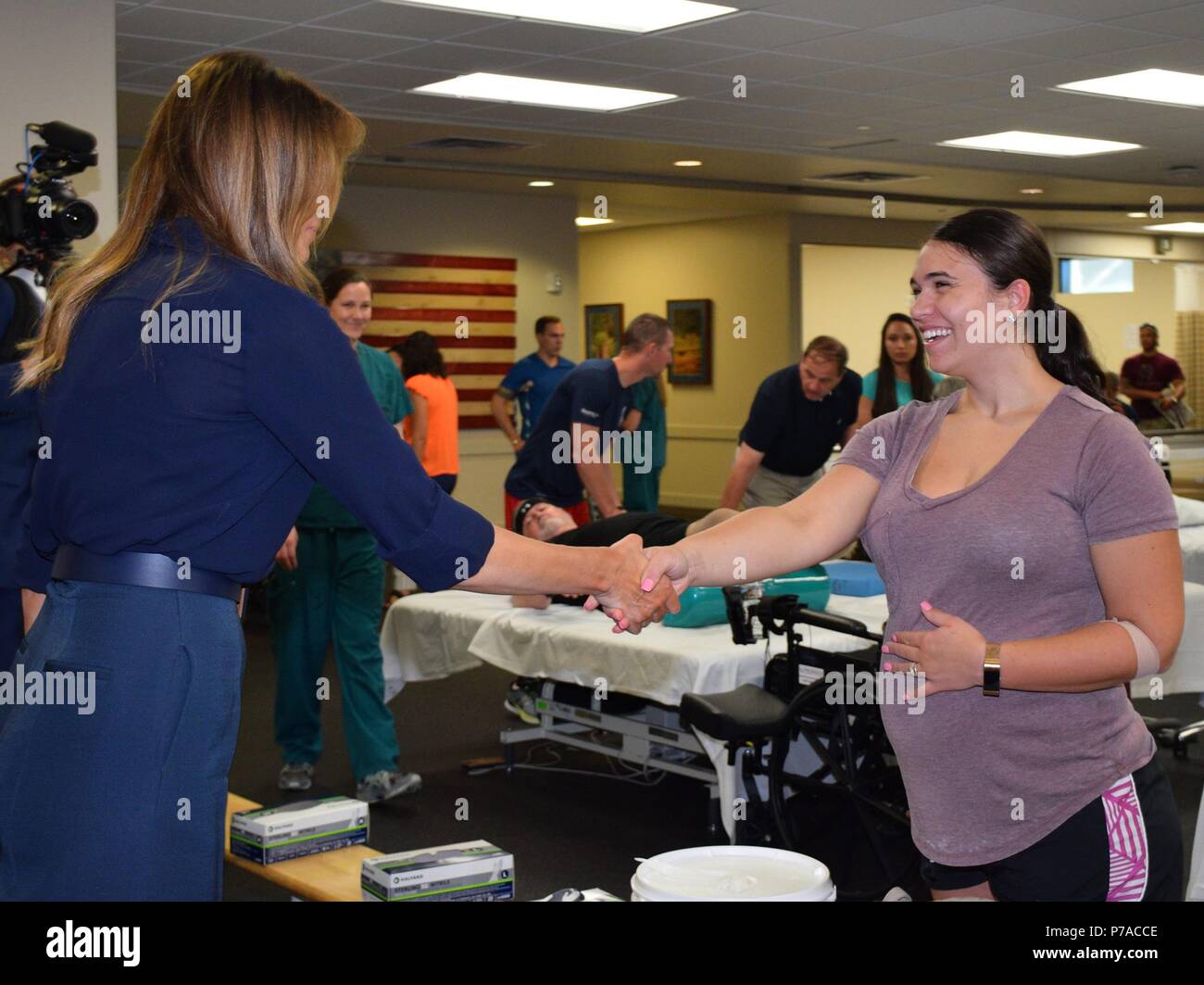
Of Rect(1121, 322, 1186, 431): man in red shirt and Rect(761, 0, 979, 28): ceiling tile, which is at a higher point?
Rect(761, 0, 979, 28): ceiling tile

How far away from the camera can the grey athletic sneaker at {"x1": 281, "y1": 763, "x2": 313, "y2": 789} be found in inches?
183

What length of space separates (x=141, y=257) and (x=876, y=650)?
2443 millimetres

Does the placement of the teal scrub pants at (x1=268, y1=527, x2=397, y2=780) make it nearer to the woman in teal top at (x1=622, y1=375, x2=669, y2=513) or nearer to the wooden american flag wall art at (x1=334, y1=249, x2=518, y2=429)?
the woman in teal top at (x1=622, y1=375, x2=669, y2=513)

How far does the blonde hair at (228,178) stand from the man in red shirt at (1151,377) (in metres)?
11.5

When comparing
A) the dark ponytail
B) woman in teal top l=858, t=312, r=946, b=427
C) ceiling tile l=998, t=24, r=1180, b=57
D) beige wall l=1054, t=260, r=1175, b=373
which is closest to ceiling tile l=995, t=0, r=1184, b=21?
ceiling tile l=998, t=24, r=1180, b=57

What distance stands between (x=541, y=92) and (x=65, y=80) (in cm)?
280

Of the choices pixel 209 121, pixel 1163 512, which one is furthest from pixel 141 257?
pixel 1163 512

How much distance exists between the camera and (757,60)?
20.9 ft

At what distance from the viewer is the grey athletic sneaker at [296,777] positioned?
183 inches

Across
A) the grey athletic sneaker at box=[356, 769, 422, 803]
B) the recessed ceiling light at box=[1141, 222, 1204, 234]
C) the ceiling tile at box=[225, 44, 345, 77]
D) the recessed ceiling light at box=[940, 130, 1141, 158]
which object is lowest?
the grey athletic sneaker at box=[356, 769, 422, 803]

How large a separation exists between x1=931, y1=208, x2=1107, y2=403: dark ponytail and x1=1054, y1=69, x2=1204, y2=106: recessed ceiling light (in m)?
5.68

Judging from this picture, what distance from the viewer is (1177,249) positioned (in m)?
15.9

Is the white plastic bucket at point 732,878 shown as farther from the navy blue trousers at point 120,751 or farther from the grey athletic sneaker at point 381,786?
the grey athletic sneaker at point 381,786

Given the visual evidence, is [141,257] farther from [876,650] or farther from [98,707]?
[876,650]
